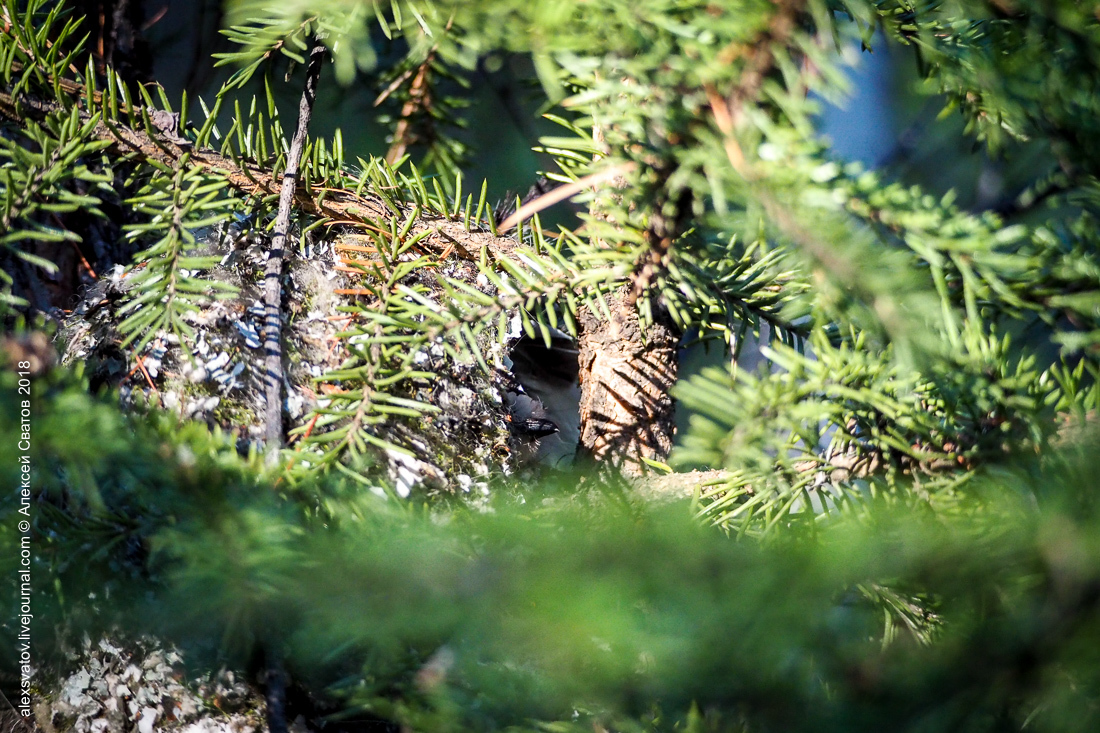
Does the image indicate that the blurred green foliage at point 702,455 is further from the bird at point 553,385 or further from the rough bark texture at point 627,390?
the bird at point 553,385

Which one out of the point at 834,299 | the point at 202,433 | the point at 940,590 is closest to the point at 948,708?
the point at 940,590

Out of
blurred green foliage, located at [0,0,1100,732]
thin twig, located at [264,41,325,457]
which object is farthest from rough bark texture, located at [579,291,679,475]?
thin twig, located at [264,41,325,457]

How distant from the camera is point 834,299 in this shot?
276 millimetres

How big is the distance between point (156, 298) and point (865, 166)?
379 millimetres

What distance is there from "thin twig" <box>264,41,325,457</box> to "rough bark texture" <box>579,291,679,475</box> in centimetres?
21

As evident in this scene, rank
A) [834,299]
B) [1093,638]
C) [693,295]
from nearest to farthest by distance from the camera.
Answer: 1. [1093,638]
2. [834,299]
3. [693,295]

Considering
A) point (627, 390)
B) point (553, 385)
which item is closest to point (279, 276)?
point (627, 390)

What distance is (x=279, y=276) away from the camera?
45 centimetres

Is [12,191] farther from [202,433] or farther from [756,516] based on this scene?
[756,516]

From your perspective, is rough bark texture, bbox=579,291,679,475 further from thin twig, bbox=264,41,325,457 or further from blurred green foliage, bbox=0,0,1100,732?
thin twig, bbox=264,41,325,457

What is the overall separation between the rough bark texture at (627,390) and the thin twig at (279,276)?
0.68 ft

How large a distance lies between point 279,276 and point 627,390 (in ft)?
0.81

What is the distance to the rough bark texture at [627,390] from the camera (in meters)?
0.47

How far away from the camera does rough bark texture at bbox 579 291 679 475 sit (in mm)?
473
